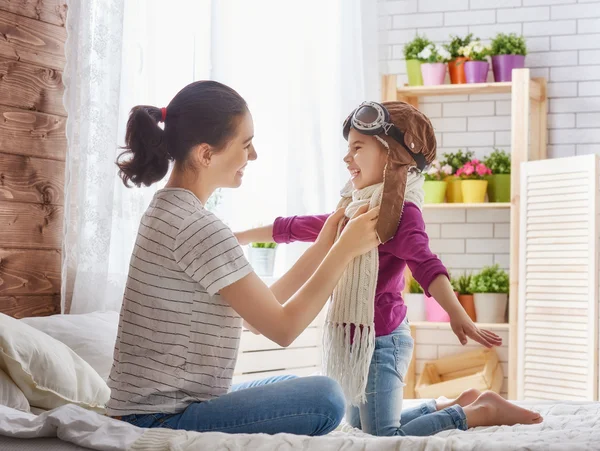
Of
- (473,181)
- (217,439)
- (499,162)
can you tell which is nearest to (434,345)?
(473,181)

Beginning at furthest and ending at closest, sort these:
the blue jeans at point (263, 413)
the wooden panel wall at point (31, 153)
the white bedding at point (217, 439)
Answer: the wooden panel wall at point (31, 153) → the blue jeans at point (263, 413) → the white bedding at point (217, 439)

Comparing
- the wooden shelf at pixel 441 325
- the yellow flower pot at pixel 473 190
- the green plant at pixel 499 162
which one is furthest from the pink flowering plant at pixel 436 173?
the wooden shelf at pixel 441 325

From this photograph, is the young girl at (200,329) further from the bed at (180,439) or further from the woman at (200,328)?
the bed at (180,439)

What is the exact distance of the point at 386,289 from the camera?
7.51 feet

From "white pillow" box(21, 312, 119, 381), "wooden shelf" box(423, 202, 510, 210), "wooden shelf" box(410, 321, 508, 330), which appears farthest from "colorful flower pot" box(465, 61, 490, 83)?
"white pillow" box(21, 312, 119, 381)

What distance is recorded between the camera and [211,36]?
12.2ft

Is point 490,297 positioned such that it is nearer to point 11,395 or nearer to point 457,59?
point 457,59

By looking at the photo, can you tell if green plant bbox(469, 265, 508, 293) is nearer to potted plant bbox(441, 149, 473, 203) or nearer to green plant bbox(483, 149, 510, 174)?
potted plant bbox(441, 149, 473, 203)

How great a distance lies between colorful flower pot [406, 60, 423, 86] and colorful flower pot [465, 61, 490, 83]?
27 cm

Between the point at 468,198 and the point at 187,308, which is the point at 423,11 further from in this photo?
the point at 187,308

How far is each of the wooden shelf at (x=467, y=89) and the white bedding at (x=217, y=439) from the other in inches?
116

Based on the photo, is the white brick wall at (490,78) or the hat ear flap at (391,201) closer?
the hat ear flap at (391,201)

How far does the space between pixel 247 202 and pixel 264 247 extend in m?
0.30

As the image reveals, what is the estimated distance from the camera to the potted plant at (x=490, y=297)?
4.41 meters
